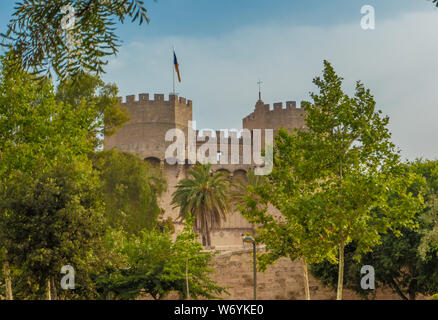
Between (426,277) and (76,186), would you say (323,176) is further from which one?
(426,277)

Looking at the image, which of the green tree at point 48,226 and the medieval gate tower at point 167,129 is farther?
the medieval gate tower at point 167,129

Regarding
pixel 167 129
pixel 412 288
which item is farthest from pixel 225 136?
pixel 412 288

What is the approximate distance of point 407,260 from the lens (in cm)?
2680

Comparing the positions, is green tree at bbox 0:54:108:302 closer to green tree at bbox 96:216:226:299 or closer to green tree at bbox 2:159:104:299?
green tree at bbox 2:159:104:299

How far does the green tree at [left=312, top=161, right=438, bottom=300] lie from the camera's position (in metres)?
24.6

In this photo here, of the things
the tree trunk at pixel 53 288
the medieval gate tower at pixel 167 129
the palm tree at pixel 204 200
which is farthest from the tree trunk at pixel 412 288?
the tree trunk at pixel 53 288

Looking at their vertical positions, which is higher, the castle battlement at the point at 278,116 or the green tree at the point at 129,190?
the castle battlement at the point at 278,116

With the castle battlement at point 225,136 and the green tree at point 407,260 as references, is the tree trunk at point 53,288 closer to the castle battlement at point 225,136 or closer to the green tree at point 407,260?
the green tree at point 407,260

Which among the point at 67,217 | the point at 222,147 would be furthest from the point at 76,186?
the point at 222,147

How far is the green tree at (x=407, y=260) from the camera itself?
24.6 meters

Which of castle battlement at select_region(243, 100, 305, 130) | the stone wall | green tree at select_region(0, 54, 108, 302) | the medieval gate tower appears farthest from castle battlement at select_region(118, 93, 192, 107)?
green tree at select_region(0, 54, 108, 302)

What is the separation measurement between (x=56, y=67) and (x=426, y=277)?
80.3 ft

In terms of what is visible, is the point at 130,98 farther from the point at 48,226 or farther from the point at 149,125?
the point at 48,226

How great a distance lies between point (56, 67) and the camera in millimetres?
3789
